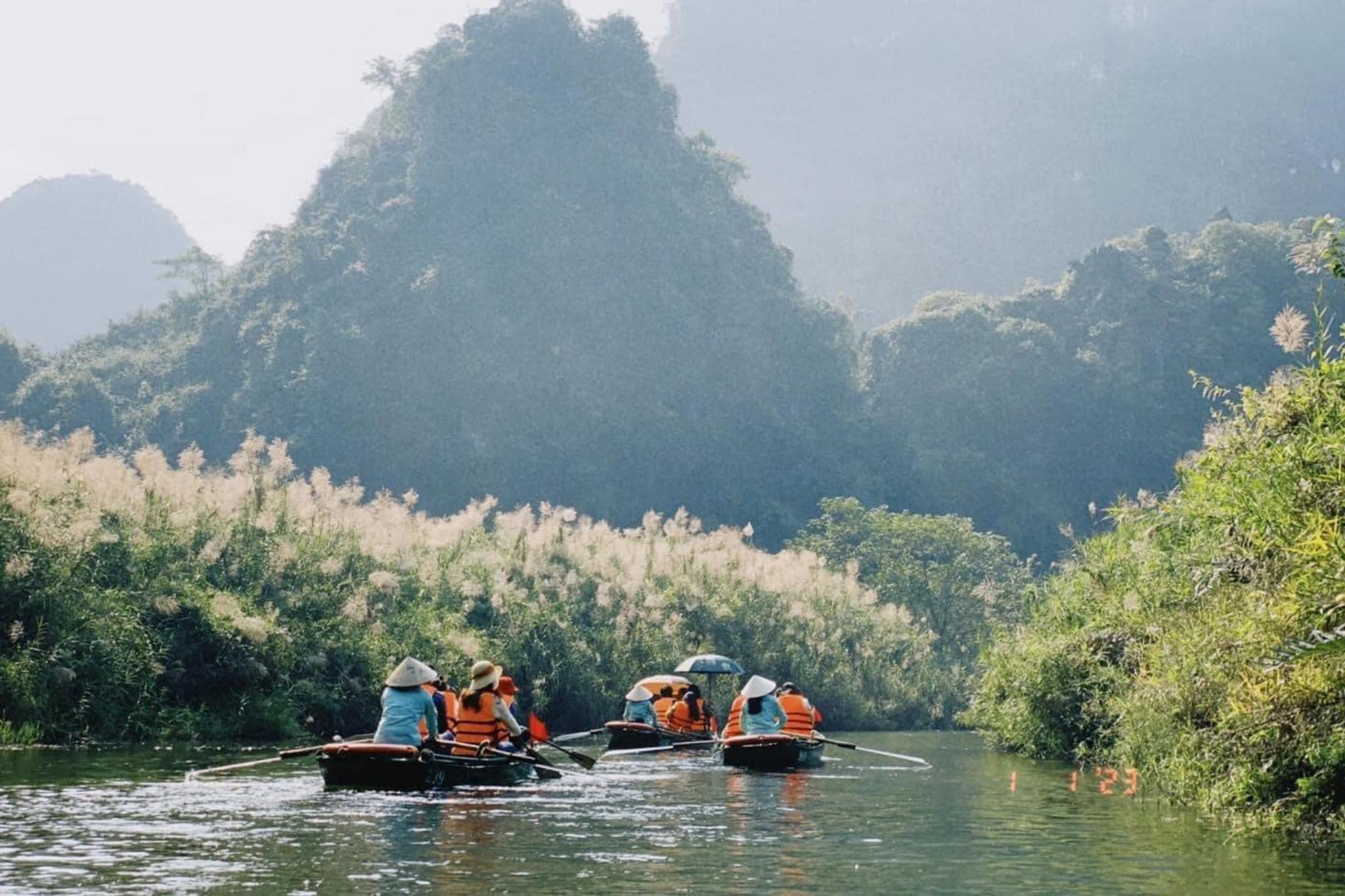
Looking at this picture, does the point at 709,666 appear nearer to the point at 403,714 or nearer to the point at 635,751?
the point at 635,751

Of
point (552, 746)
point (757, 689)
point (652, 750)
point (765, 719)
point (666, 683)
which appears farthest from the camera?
point (666, 683)

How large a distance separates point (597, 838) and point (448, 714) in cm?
637

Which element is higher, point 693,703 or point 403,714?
point 693,703

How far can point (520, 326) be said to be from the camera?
62031 mm

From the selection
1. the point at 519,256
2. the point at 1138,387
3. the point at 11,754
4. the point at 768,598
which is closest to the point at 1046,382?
the point at 1138,387

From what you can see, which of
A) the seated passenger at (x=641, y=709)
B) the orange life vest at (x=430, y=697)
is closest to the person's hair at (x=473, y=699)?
the orange life vest at (x=430, y=697)

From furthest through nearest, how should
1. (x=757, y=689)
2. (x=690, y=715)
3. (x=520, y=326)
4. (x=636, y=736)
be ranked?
(x=520, y=326), (x=690, y=715), (x=636, y=736), (x=757, y=689)

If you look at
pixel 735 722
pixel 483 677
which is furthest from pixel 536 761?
pixel 735 722

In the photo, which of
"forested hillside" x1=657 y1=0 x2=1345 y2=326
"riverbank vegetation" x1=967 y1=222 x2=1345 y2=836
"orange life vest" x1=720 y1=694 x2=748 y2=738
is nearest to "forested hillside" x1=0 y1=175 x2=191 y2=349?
"forested hillside" x1=657 y1=0 x2=1345 y2=326

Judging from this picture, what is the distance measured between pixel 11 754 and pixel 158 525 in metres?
5.10

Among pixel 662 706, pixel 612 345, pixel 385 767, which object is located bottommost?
pixel 385 767

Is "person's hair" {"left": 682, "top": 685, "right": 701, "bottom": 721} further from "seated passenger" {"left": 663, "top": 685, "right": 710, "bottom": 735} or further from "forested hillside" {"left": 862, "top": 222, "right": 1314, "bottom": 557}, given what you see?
"forested hillside" {"left": 862, "top": 222, "right": 1314, "bottom": 557}

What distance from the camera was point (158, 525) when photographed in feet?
70.2

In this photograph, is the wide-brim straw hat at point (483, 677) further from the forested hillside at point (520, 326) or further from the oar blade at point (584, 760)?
the forested hillside at point (520, 326)
